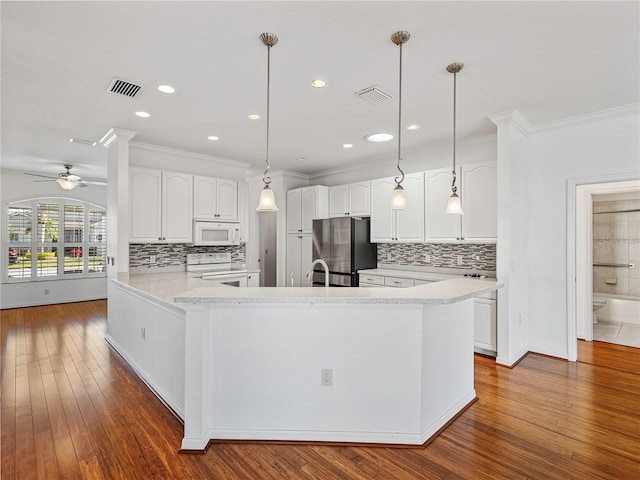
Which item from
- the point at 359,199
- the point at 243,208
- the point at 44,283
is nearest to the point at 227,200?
the point at 243,208

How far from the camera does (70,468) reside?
198 cm

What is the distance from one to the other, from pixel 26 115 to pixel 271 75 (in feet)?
9.20

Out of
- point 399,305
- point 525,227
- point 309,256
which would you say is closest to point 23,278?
point 309,256

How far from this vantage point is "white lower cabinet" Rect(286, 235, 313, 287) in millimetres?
5922

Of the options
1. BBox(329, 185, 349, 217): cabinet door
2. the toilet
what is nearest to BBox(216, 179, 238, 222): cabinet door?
BBox(329, 185, 349, 217): cabinet door

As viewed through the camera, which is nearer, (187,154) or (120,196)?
(120,196)

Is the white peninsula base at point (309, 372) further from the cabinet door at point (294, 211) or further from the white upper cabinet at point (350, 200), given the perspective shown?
the cabinet door at point (294, 211)

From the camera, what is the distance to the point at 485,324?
3.77m

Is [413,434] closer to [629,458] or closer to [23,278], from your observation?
[629,458]

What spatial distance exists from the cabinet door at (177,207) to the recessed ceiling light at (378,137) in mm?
2538

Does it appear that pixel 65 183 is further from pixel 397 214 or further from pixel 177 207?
pixel 397 214

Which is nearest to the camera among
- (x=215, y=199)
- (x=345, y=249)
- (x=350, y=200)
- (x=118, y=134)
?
(x=118, y=134)

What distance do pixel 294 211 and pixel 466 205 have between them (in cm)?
308

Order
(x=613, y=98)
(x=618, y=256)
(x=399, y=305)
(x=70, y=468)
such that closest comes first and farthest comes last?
1. (x=70, y=468)
2. (x=399, y=305)
3. (x=613, y=98)
4. (x=618, y=256)
